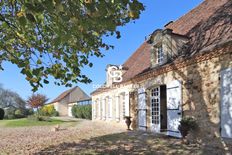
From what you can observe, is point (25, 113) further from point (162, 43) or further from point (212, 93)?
point (212, 93)

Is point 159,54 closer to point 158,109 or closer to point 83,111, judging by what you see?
point 158,109

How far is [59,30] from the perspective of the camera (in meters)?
4.50

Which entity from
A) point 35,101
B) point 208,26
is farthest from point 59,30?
point 35,101

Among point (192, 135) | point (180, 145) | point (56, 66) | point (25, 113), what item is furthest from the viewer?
point (25, 113)

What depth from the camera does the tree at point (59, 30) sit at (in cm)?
368

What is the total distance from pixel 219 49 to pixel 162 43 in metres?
4.53

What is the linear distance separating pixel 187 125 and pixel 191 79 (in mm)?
1754

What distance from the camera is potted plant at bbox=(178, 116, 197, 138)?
32.9ft

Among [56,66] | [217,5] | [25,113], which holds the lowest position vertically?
[25,113]

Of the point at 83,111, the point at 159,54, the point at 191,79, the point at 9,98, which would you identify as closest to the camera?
the point at 191,79

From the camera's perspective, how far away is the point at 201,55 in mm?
9727

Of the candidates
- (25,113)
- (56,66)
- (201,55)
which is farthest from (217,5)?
(25,113)

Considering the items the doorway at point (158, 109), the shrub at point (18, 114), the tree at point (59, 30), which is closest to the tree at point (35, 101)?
the shrub at point (18, 114)

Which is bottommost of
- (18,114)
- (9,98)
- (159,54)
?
(18,114)
